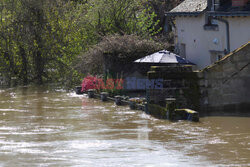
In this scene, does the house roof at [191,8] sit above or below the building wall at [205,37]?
above

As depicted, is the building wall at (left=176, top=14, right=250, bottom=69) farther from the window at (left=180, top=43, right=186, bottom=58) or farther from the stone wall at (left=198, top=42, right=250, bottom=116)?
the stone wall at (left=198, top=42, right=250, bottom=116)

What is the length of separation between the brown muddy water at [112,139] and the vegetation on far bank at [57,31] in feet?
34.9

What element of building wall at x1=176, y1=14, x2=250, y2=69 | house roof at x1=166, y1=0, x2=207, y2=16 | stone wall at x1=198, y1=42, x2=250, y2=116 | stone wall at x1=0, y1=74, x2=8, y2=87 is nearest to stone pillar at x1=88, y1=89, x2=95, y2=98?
building wall at x1=176, y1=14, x2=250, y2=69

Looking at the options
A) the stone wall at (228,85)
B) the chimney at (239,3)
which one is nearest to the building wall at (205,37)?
the chimney at (239,3)

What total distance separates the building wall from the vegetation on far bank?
424 cm

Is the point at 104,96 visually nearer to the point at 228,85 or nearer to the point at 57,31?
the point at 228,85

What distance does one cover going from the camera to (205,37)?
96.4ft

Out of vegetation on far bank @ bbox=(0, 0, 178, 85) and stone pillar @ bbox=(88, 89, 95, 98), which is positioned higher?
vegetation on far bank @ bbox=(0, 0, 178, 85)

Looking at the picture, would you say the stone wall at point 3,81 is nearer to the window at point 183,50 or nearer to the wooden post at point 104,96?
the wooden post at point 104,96

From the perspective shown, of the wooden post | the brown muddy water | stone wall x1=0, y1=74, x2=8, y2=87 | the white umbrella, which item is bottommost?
the brown muddy water

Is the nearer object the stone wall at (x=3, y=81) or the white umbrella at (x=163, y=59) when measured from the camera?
the white umbrella at (x=163, y=59)

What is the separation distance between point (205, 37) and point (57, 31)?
12.5m

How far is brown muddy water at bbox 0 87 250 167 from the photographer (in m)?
15.0

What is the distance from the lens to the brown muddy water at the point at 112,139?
1502 cm
